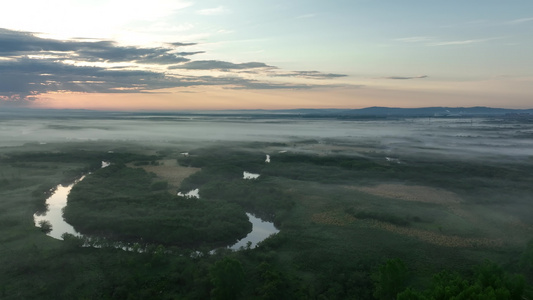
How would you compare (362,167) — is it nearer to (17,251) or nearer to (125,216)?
(125,216)

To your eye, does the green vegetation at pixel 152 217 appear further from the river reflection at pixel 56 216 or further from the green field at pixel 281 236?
the river reflection at pixel 56 216

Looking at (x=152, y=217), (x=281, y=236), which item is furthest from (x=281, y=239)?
(x=152, y=217)

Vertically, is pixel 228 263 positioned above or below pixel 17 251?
above

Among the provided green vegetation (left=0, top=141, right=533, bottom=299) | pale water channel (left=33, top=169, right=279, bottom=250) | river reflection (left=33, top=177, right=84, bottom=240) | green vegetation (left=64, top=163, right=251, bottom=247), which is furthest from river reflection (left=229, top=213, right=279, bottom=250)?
river reflection (left=33, top=177, right=84, bottom=240)

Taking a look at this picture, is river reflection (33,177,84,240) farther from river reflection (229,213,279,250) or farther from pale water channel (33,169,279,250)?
river reflection (229,213,279,250)

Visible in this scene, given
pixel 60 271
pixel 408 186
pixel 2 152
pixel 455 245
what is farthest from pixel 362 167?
pixel 2 152

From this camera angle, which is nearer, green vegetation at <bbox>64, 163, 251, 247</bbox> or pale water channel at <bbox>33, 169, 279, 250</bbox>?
green vegetation at <bbox>64, 163, 251, 247</bbox>

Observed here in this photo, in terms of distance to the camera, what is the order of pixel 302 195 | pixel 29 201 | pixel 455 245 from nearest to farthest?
1. pixel 455 245
2. pixel 29 201
3. pixel 302 195

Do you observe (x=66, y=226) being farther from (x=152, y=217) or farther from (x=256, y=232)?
(x=256, y=232)
